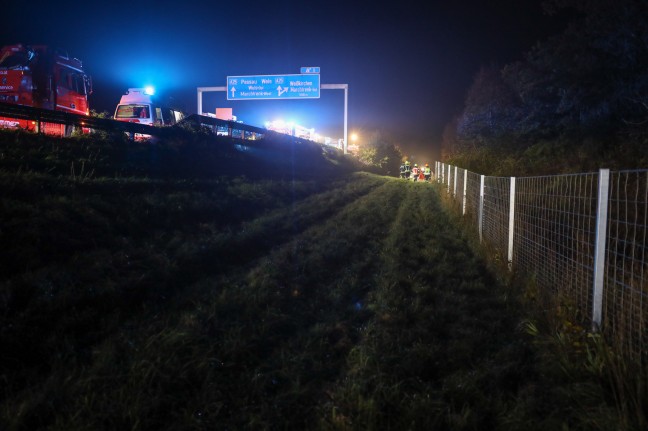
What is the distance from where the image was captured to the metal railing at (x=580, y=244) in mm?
3197

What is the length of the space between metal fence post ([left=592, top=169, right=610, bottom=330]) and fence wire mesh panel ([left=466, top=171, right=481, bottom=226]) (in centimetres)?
565

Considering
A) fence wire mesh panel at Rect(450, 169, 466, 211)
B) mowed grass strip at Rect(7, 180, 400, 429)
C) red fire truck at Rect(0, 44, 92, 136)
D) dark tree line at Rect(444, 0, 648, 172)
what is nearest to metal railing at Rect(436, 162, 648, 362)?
mowed grass strip at Rect(7, 180, 400, 429)

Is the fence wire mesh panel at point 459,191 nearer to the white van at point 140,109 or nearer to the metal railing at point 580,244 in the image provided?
the metal railing at point 580,244

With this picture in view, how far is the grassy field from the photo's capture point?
2.75 meters

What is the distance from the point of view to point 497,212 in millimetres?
7055

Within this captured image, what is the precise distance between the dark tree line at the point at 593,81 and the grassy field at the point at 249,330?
11162mm

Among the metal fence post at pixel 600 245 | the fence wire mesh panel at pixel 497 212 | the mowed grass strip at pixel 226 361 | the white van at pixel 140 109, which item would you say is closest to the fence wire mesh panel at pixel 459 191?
the fence wire mesh panel at pixel 497 212

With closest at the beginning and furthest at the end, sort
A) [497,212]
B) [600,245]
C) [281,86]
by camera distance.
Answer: [600,245] → [497,212] → [281,86]

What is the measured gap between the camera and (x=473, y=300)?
15.7 feet

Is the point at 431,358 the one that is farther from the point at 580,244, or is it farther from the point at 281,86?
the point at 281,86

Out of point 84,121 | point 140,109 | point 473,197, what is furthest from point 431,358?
point 140,109

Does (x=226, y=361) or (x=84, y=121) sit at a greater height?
(x=84, y=121)

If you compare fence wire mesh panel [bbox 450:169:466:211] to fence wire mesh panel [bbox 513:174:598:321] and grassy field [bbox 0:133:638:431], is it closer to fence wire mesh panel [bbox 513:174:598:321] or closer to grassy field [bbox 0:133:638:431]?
grassy field [bbox 0:133:638:431]

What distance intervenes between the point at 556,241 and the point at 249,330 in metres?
3.71
